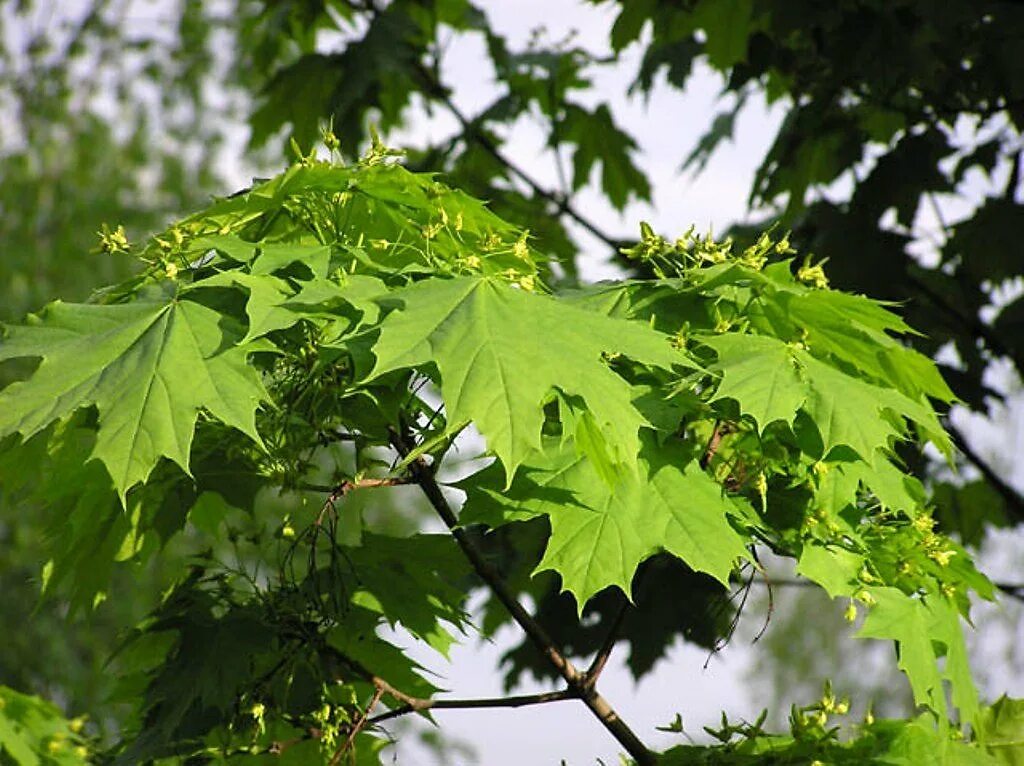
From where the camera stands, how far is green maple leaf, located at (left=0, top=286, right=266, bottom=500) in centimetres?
138

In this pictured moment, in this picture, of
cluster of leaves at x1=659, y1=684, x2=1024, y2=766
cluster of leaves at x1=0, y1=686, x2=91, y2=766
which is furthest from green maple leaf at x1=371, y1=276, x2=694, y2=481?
cluster of leaves at x1=0, y1=686, x2=91, y2=766

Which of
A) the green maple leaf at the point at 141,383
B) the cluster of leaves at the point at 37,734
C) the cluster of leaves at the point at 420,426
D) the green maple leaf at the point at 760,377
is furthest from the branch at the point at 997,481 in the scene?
the green maple leaf at the point at 141,383

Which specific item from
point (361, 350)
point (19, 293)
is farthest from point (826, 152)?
point (19, 293)

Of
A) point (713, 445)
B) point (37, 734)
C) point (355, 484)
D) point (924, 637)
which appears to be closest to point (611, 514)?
point (713, 445)

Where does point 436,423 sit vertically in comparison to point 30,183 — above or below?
below

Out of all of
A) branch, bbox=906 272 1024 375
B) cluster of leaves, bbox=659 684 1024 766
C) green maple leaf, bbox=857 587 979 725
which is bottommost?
cluster of leaves, bbox=659 684 1024 766

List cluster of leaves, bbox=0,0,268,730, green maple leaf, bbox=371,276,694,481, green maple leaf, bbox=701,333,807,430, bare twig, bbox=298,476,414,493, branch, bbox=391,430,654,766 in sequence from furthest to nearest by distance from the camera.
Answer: cluster of leaves, bbox=0,0,268,730 → branch, bbox=391,430,654,766 → bare twig, bbox=298,476,414,493 → green maple leaf, bbox=701,333,807,430 → green maple leaf, bbox=371,276,694,481

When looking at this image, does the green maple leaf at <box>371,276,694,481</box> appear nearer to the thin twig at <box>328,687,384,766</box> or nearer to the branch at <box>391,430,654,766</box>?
the branch at <box>391,430,654,766</box>

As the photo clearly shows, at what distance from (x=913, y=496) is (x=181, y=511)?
0.96 meters

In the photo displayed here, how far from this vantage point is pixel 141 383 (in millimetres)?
1410

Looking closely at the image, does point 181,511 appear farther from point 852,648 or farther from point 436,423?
point 852,648

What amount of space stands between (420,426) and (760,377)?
389 millimetres

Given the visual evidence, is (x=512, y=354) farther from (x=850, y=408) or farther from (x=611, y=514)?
(x=850, y=408)

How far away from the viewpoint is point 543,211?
3641 millimetres
